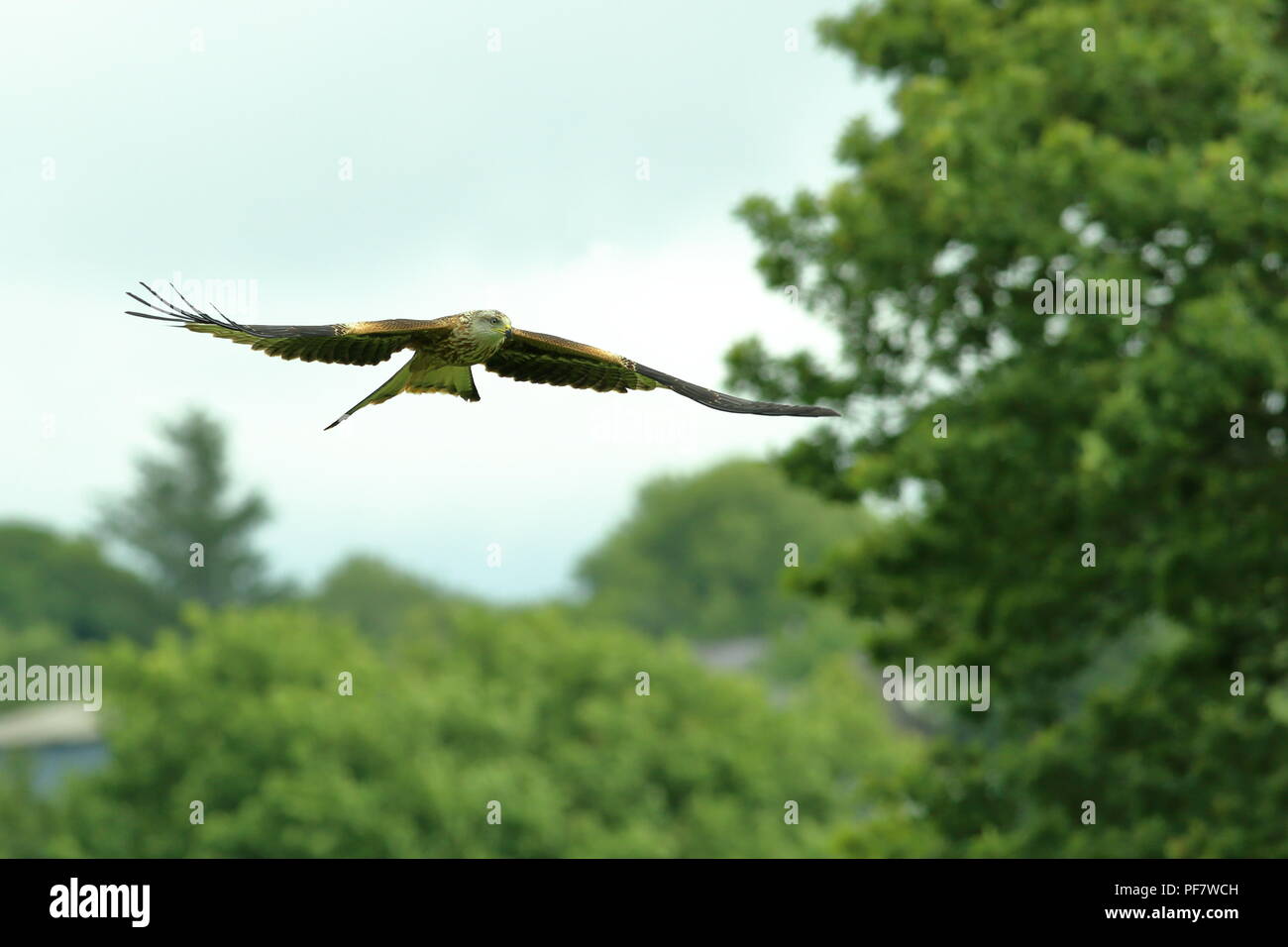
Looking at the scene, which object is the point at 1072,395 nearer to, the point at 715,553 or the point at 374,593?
the point at 715,553

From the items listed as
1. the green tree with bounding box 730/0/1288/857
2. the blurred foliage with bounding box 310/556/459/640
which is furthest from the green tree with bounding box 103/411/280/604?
the green tree with bounding box 730/0/1288/857

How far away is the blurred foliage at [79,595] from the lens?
8506 cm

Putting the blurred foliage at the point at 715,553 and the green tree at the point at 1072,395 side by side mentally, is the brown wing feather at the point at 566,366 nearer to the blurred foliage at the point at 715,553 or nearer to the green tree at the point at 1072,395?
the green tree at the point at 1072,395

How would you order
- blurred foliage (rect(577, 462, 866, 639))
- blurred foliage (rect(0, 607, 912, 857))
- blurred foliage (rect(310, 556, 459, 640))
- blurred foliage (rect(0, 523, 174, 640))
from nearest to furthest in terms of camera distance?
blurred foliage (rect(0, 607, 912, 857))
blurred foliage (rect(0, 523, 174, 640))
blurred foliage (rect(577, 462, 866, 639))
blurred foliage (rect(310, 556, 459, 640))

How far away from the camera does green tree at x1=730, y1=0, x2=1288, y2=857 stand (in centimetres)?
1636

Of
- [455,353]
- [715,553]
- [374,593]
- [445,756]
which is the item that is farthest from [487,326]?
[374,593]

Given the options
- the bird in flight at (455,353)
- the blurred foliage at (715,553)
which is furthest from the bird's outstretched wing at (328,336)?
the blurred foliage at (715,553)

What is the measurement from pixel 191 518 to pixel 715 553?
30.2 meters

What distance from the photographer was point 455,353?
4.14 m

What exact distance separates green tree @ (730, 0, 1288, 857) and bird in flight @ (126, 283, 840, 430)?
11.4 meters

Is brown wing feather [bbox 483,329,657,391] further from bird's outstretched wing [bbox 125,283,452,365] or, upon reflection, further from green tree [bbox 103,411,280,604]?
green tree [bbox 103,411,280,604]
